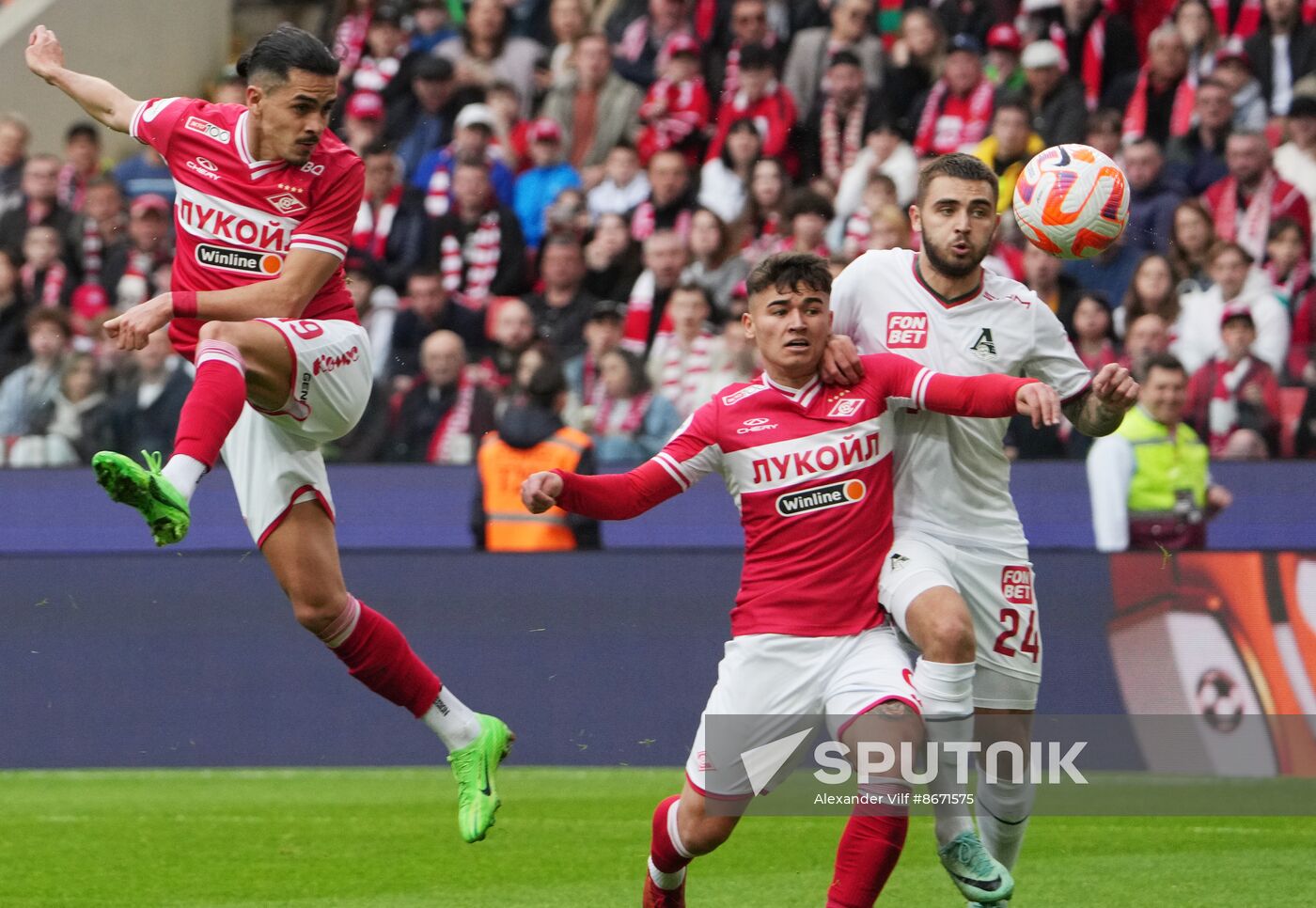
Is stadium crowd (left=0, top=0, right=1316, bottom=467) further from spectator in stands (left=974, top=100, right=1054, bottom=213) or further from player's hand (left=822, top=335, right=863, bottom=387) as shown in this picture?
player's hand (left=822, top=335, right=863, bottom=387)

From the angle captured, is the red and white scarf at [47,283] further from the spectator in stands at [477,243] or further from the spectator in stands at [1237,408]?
the spectator in stands at [1237,408]

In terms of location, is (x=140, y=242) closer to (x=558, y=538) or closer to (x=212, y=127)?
(x=558, y=538)

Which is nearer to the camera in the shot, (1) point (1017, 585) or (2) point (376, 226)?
(1) point (1017, 585)

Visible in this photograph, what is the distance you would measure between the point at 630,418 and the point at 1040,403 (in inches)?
199

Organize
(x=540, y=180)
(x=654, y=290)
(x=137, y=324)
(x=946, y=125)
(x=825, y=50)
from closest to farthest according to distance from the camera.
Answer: (x=137, y=324) → (x=654, y=290) → (x=946, y=125) → (x=540, y=180) → (x=825, y=50)

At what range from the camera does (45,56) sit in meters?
6.71

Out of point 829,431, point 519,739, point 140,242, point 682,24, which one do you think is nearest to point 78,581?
point 519,739

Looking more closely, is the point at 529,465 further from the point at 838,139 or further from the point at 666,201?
the point at 838,139

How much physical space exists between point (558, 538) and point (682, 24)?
18.3ft

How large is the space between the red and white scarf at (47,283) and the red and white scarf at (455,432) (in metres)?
3.43

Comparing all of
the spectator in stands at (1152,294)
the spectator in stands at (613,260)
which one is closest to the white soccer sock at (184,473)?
the spectator in stands at (1152,294)

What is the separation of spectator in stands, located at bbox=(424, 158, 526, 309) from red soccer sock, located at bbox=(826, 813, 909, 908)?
7334 millimetres

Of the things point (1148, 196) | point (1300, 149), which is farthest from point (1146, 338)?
point (1300, 149)

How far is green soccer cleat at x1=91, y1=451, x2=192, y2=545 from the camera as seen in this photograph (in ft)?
17.3
